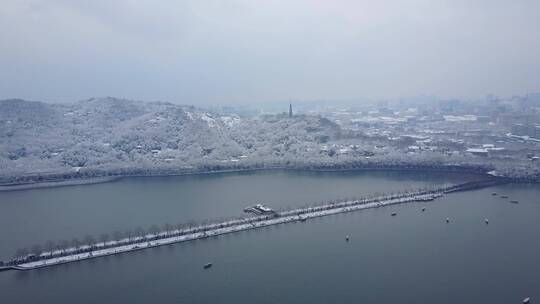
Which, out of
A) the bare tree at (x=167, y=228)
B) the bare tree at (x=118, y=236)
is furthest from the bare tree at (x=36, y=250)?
the bare tree at (x=167, y=228)

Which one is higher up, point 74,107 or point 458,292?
point 74,107

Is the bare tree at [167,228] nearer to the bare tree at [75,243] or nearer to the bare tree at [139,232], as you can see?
the bare tree at [139,232]

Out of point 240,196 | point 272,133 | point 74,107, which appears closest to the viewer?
point 240,196

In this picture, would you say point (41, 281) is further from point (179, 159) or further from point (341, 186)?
point (179, 159)

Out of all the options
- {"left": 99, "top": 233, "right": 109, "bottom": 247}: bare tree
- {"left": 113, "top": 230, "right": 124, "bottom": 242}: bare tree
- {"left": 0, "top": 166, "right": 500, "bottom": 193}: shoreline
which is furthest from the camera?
{"left": 0, "top": 166, "right": 500, "bottom": 193}: shoreline

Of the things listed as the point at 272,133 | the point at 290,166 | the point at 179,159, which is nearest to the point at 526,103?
the point at 272,133

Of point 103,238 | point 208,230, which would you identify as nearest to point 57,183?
point 103,238

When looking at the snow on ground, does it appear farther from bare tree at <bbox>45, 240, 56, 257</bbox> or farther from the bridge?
bare tree at <bbox>45, 240, 56, 257</bbox>

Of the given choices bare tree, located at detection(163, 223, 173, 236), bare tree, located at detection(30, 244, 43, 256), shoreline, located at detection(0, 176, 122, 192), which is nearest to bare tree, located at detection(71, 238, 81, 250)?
bare tree, located at detection(30, 244, 43, 256)

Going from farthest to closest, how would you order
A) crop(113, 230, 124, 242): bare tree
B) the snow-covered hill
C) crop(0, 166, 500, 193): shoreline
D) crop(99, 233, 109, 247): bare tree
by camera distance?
the snow-covered hill, crop(0, 166, 500, 193): shoreline, crop(113, 230, 124, 242): bare tree, crop(99, 233, 109, 247): bare tree
